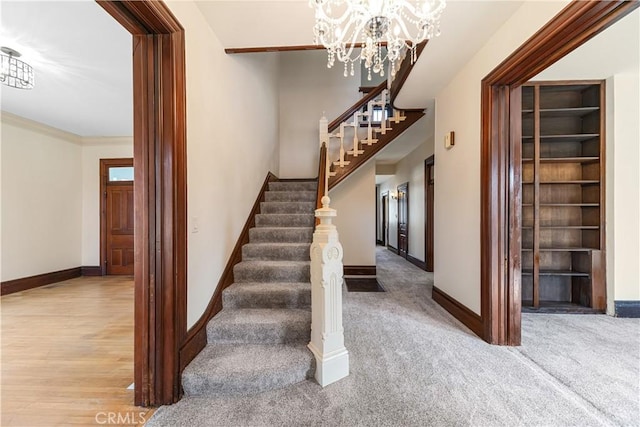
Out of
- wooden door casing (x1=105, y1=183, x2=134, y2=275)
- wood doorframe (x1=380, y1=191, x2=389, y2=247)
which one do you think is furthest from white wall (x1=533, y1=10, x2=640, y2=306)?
wooden door casing (x1=105, y1=183, x2=134, y2=275)

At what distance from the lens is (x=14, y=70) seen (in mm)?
2562

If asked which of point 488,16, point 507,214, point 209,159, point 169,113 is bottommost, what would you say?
point 507,214

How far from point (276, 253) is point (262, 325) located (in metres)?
0.97

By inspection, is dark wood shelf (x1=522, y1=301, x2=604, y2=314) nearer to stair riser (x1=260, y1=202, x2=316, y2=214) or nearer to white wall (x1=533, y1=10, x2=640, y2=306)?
white wall (x1=533, y1=10, x2=640, y2=306)

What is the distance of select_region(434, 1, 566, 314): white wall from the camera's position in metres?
2.13

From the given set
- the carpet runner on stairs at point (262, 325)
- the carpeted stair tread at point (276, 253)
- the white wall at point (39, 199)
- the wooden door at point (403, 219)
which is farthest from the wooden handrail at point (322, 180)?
the white wall at point (39, 199)

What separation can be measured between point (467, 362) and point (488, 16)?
8.46 feet

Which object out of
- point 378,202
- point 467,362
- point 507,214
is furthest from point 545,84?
point 378,202

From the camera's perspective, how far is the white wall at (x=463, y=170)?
213cm

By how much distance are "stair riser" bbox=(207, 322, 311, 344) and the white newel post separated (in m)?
0.23

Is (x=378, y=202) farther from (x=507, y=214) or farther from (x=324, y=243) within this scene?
(x=324, y=243)

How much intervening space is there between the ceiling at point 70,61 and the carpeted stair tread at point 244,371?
2695 mm

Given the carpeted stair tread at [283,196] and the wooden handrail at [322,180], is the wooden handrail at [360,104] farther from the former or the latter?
the carpeted stair tread at [283,196]

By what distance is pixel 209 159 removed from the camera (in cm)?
208
